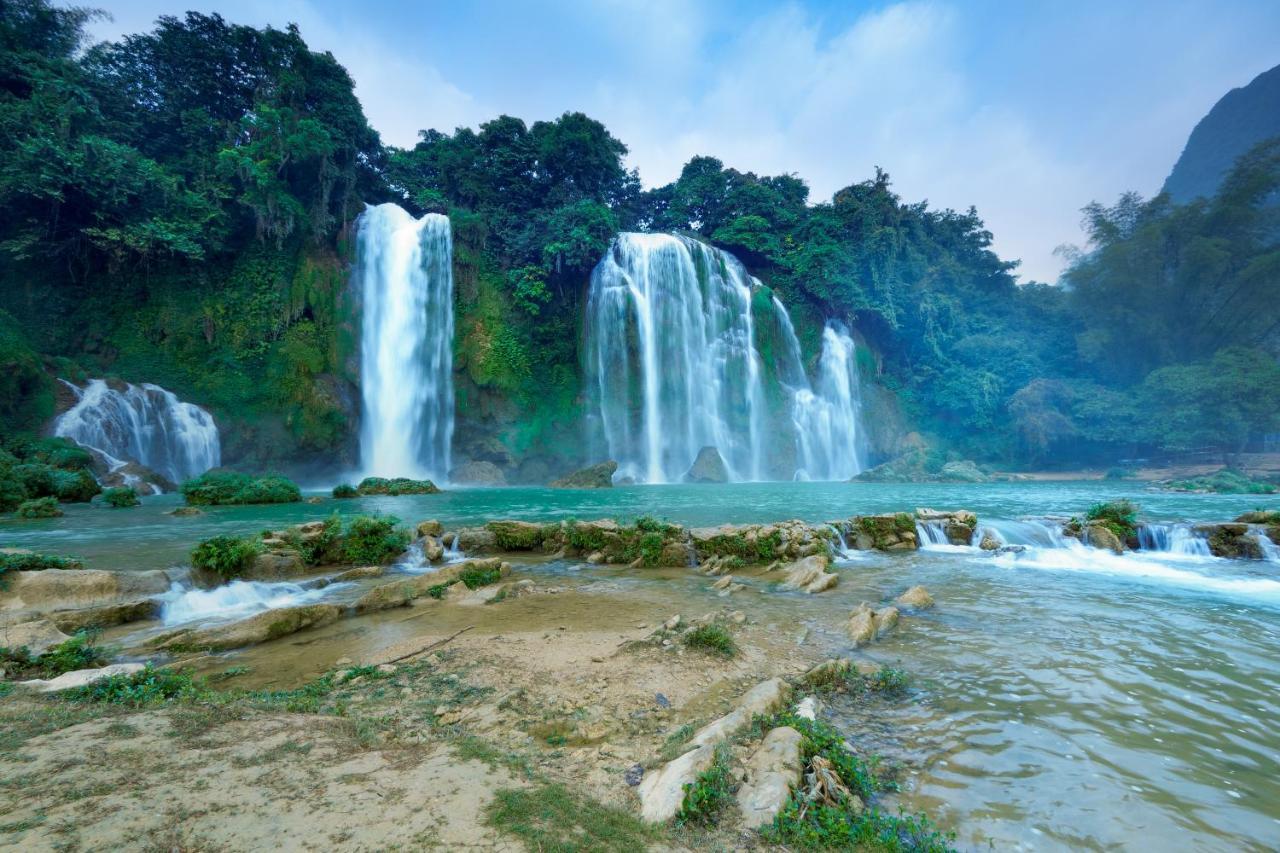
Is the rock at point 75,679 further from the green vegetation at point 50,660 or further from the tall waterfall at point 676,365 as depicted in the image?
the tall waterfall at point 676,365

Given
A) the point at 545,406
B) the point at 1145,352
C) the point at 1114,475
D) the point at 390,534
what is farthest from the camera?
the point at 1145,352

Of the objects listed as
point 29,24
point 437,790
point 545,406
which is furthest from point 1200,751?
point 29,24

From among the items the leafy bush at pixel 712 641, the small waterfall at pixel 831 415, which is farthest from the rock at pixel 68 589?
the small waterfall at pixel 831 415

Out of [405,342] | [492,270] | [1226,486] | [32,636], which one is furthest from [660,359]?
[32,636]

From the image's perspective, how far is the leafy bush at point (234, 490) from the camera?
55.2 ft

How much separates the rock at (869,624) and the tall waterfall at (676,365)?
2660 cm

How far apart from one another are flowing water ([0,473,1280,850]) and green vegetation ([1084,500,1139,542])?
368 millimetres

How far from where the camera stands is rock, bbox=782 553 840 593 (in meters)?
7.25

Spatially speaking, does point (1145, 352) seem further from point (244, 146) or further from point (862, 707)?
point (244, 146)

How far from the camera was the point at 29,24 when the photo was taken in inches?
917

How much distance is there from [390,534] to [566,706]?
673 cm

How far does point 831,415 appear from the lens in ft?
126

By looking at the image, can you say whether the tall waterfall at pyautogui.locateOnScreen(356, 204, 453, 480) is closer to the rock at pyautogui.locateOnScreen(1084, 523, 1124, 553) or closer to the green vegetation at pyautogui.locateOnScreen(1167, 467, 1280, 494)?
the rock at pyautogui.locateOnScreen(1084, 523, 1124, 553)

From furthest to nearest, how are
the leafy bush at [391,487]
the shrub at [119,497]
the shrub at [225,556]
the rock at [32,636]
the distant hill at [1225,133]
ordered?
the distant hill at [1225,133], the leafy bush at [391,487], the shrub at [119,497], the shrub at [225,556], the rock at [32,636]
